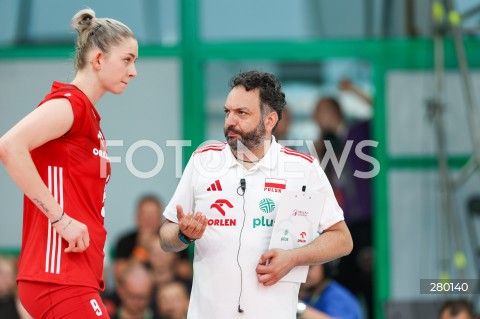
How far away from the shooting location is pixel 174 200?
16.7ft

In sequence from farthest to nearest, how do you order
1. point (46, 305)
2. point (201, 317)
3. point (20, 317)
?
point (20, 317)
point (201, 317)
point (46, 305)

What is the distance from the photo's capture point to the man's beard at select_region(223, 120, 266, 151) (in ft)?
16.4

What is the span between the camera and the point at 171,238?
194 inches

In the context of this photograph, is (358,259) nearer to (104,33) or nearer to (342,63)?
(342,63)

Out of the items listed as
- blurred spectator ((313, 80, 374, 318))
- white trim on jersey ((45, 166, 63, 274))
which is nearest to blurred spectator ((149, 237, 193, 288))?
blurred spectator ((313, 80, 374, 318))

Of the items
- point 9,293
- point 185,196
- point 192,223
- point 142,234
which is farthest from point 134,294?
point 192,223

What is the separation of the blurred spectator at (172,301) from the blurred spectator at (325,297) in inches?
48.8

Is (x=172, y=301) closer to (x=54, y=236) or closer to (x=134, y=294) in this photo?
(x=134, y=294)

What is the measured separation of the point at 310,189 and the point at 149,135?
4.79 metres

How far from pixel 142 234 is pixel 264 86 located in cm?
439

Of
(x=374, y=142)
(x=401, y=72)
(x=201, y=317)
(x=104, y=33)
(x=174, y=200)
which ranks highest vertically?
(x=401, y=72)

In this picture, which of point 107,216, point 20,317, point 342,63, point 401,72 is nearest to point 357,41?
point 401,72

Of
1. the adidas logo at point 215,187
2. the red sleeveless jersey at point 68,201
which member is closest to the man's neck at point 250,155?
the adidas logo at point 215,187

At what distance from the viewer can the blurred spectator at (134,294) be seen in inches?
326
